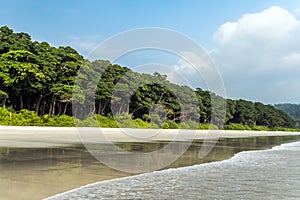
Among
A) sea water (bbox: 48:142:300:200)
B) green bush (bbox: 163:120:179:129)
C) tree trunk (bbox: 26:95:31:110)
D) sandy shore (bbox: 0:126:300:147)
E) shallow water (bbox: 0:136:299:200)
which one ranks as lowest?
sea water (bbox: 48:142:300:200)

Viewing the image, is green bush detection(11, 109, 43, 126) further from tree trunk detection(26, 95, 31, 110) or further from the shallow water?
the shallow water

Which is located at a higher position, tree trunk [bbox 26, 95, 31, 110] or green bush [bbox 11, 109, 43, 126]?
tree trunk [bbox 26, 95, 31, 110]

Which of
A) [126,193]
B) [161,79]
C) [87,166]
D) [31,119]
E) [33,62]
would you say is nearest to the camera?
[126,193]

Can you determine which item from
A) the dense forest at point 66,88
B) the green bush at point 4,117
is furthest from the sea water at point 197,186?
the dense forest at point 66,88

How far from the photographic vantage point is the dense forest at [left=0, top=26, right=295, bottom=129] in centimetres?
2806

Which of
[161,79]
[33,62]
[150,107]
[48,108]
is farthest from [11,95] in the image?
[161,79]

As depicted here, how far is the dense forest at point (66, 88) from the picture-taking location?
28.1m

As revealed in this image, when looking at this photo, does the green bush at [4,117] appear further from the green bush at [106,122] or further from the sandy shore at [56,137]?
the green bush at [106,122]

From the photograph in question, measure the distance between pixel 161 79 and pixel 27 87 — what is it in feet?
70.6

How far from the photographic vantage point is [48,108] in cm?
3756

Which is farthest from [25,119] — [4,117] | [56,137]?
[56,137]

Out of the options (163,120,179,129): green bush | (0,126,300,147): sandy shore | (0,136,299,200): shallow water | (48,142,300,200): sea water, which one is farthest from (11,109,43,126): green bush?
(48,142,300,200): sea water

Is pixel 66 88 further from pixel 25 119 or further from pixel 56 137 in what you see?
pixel 56 137

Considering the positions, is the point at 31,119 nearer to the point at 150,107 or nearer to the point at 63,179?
the point at 150,107
